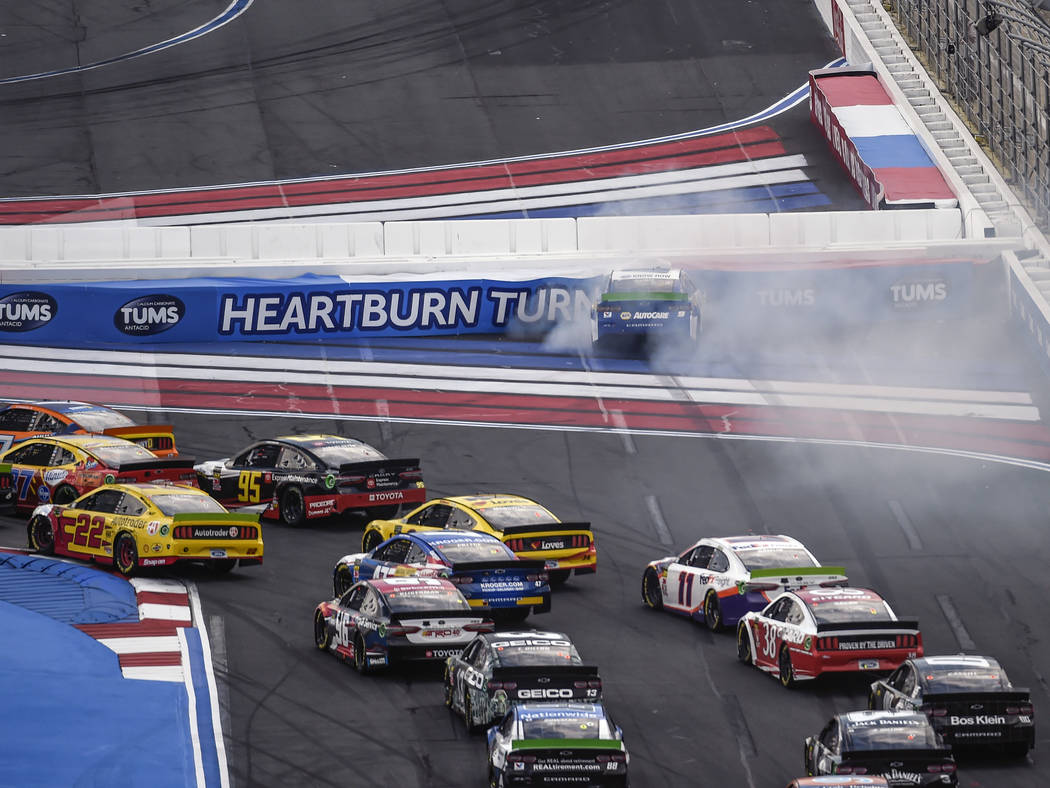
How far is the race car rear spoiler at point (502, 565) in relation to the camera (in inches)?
784

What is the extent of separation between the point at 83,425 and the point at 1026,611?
15.2 metres

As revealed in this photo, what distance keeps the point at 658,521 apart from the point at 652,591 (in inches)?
143

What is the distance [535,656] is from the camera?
647 inches

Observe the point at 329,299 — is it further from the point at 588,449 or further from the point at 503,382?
the point at 588,449

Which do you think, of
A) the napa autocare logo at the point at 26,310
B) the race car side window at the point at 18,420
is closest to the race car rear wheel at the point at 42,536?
the race car side window at the point at 18,420

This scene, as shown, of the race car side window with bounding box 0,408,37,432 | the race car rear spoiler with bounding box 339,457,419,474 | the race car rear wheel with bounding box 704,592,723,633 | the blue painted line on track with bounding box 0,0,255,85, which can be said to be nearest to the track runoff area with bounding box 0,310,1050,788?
the race car rear wheel with bounding box 704,592,723,633

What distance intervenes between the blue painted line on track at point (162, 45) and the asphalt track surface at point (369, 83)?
21 centimetres

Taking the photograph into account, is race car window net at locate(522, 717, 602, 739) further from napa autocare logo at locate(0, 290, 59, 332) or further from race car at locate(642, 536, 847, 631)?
napa autocare logo at locate(0, 290, 59, 332)

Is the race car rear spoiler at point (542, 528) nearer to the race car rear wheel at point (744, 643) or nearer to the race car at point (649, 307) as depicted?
the race car rear wheel at point (744, 643)

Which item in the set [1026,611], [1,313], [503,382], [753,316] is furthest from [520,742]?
[1,313]

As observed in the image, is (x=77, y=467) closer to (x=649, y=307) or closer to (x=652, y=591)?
(x=652, y=591)

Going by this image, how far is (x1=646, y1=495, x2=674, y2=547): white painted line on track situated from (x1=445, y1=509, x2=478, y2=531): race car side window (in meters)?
3.30

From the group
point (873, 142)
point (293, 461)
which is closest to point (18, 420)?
point (293, 461)

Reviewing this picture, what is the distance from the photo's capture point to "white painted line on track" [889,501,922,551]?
2386cm
